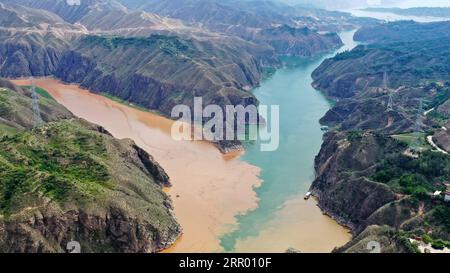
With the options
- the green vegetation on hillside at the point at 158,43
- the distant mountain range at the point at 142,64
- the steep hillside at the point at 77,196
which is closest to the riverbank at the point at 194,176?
the steep hillside at the point at 77,196

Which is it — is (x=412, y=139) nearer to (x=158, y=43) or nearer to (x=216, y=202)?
(x=216, y=202)

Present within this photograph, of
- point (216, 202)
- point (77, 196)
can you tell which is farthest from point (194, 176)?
point (77, 196)

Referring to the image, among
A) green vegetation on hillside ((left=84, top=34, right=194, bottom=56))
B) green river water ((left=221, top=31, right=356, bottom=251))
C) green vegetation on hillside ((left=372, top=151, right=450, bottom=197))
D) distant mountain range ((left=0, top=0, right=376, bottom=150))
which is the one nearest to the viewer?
green vegetation on hillside ((left=372, top=151, right=450, bottom=197))

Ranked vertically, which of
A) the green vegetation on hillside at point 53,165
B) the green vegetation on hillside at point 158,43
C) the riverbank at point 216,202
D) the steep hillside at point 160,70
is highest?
the green vegetation on hillside at point 158,43

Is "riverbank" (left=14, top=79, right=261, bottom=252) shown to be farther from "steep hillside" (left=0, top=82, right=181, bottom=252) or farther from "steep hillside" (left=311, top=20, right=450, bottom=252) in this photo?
"steep hillside" (left=311, top=20, right=450, bottom=252)

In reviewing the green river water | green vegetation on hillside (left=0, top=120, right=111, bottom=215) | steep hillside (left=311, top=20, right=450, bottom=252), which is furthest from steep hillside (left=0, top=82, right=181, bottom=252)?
steep hillside (left=311, top=20, right=450, bottom=252)

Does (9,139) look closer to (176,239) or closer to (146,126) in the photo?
(176,239)

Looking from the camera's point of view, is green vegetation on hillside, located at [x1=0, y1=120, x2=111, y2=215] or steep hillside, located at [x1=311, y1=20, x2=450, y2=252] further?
steep hillside, located at [x1=311, y1=20, x2=450, y2=252]

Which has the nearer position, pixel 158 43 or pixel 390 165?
pixel 390 165

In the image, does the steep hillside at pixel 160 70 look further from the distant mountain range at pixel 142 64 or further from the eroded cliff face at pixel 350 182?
the eroded cliff face at pixel 350 182
